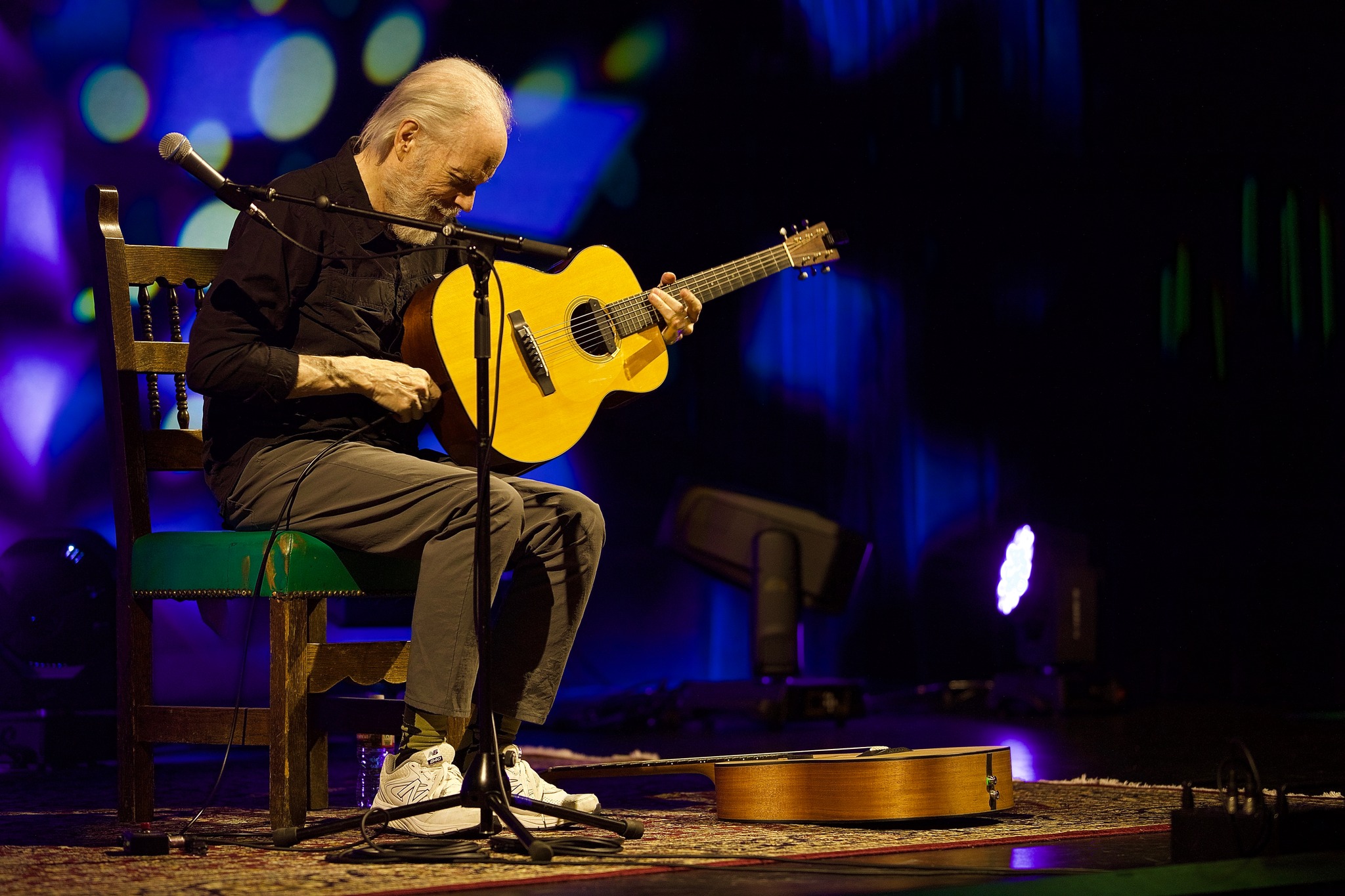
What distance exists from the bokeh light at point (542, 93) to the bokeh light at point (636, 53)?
0.16 metres

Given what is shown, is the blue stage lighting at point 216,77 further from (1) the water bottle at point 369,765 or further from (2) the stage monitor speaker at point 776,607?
(1) the water bottle at point 369,765

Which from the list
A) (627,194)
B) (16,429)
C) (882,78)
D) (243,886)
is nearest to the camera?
(243,886)

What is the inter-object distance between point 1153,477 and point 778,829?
11.0 ft

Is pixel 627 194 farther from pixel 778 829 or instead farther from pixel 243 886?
pixel 243 886

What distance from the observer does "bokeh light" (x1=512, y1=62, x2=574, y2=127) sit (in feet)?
15.0

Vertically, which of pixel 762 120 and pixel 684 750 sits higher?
pixel 762 120

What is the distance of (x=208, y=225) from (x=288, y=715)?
2294 millimetres

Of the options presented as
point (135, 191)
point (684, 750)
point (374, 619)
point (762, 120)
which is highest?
point (762, 120)

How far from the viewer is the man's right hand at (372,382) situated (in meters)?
2.14

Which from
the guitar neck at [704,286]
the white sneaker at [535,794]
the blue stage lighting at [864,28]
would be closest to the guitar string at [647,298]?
the guitar neck at [704,286]

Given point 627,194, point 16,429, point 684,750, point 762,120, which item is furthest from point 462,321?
point 762,120

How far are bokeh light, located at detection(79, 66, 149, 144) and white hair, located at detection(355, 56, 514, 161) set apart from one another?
1.84m

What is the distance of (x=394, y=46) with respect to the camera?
4309mm

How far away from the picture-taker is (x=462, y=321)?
2.27 m
